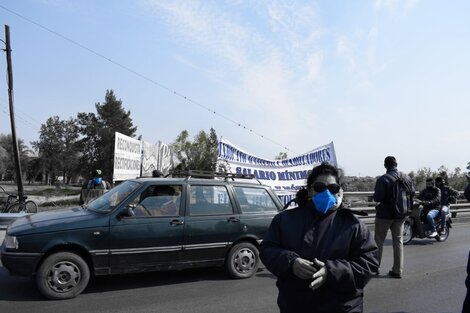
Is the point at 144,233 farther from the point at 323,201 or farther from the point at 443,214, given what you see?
the point at 443,214

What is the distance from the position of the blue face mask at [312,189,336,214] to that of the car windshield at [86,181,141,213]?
13.1 ft

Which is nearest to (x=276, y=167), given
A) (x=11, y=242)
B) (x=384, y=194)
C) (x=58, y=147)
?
(x=384, y=194)

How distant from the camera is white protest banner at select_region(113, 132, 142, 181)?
1527 cm

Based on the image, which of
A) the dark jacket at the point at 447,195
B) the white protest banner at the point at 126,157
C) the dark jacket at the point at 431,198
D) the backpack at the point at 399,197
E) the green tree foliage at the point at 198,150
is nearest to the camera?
the backpack at the point at 399,197

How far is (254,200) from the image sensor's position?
280 inches

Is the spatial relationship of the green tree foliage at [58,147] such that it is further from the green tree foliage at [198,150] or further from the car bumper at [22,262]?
the car bumper at [22,262]

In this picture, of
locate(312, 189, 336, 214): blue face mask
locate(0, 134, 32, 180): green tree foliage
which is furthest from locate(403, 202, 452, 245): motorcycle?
locate(0, 134, 32, 180): green tree foliage

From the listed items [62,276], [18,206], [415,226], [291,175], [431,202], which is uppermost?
[291,175]

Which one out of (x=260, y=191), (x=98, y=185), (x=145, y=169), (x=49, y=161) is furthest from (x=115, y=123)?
(x=260, y=191)

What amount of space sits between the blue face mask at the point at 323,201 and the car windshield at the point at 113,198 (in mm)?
3983

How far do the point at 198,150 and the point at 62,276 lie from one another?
184 feet

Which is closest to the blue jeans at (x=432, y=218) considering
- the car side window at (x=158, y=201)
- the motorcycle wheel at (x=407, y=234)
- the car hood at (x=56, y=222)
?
the motorcycle wheel at (x=407, y=234)

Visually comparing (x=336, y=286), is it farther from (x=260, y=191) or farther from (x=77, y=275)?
(x=260, y=191)

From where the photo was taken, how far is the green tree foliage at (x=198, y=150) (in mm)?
54062
